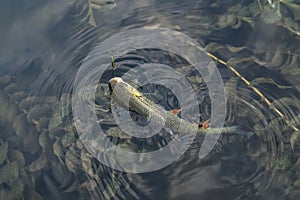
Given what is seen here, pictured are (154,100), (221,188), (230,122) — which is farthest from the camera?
(154,100)

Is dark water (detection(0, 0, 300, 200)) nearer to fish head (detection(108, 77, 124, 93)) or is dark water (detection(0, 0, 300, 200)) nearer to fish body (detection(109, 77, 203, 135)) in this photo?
fish body (detection(109, 77, 203, 135))

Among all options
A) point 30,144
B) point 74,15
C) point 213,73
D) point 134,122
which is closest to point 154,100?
point 134,122

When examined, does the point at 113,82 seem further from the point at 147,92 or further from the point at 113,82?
the point at 147,92

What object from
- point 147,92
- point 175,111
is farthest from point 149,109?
point 147,92

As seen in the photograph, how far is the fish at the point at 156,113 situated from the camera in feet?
15.3

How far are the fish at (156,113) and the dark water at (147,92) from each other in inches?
4.5

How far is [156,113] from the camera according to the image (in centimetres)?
465

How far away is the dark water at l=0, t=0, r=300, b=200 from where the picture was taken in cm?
442

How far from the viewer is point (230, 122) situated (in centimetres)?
471

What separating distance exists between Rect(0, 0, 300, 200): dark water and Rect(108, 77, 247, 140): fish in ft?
0.37

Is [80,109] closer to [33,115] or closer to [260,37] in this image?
[33,115]

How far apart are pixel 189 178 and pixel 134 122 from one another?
3.16 ft

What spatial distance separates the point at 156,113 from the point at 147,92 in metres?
0.53

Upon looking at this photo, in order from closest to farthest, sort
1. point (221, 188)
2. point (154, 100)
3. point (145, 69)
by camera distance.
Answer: point (221, 188)
point (154, 100)
point (145, 69)
